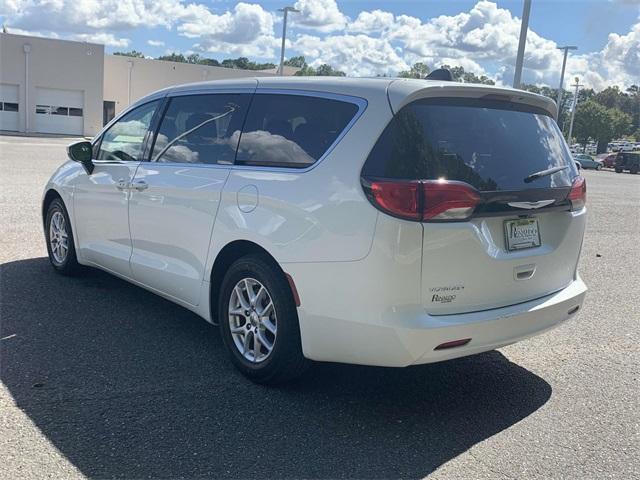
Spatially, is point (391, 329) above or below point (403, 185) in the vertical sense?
below

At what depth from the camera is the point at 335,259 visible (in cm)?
342

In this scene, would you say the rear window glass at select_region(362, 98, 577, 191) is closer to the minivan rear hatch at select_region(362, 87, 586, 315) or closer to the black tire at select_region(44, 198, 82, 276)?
the minivan rear hatch at select_region(362, 87, 586, 315)

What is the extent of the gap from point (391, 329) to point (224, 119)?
2.03 metres

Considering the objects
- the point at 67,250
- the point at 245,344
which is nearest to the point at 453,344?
the point at 245,344

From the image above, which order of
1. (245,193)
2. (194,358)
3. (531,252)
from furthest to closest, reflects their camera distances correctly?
1. (194,358)
2. (245,193)
3. (531,252)

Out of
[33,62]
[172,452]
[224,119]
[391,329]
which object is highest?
[33,62]

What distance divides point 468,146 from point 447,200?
0.41m

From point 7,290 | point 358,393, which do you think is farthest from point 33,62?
point 358,393

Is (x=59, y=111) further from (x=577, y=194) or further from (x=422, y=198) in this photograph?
(x=422, y=198)

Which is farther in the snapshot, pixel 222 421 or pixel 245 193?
pixel 245 193

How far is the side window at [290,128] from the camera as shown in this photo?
368cm

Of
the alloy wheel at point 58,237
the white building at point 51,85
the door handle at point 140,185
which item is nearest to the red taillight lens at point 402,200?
the door handle at point 140,185

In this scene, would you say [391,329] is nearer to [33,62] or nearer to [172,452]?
[172,452]

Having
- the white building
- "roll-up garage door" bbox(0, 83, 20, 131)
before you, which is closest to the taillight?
the white building
